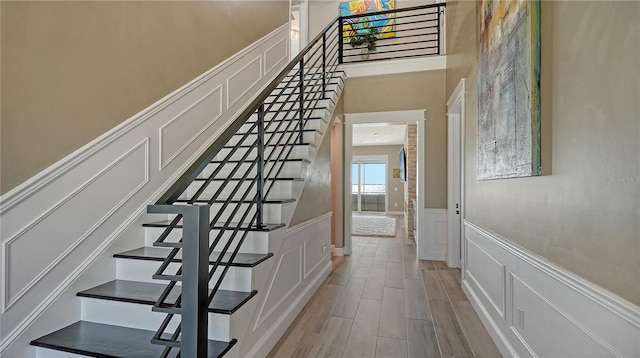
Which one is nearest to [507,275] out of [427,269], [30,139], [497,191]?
[497,191]

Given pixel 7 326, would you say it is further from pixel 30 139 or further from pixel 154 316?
pixel 30 139

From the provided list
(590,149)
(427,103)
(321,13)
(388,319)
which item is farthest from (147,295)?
(321,13)

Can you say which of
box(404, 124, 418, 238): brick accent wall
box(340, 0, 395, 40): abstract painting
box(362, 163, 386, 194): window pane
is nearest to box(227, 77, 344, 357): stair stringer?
box(404, 124, 418, 238): brick accent wall

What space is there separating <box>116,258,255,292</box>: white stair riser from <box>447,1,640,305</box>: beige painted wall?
5.13 feet

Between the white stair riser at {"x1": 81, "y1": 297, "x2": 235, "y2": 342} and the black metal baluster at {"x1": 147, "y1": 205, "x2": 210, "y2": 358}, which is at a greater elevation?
the black metal baluster at {"x1": 147, "y1": 205, "x2": 210, "y2": 358}

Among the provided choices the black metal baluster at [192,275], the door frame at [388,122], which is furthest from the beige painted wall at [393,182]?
the black metal baluster at [192,275]

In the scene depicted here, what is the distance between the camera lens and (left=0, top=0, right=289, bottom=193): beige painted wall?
4.78 feet

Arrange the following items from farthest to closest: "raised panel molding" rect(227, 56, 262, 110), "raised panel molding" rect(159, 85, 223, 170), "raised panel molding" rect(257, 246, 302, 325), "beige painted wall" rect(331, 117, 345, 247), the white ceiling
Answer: the white ceiling → "beige painted wall" rect(331, 117, 345, 247) → "raised panel molding" rect(227, 56, 262, 110) → "raised panel molding" rect(159, 85, 223, 170) → "raised panel molding" rect(257, 246, 302, 325)

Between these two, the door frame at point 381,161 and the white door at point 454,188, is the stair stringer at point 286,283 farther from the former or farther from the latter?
the door frame at point 381,161

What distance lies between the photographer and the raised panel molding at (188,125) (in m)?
2.35

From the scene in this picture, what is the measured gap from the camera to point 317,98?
3.88 meters

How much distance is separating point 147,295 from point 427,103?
164 inches

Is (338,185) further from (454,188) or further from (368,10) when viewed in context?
(368,10)

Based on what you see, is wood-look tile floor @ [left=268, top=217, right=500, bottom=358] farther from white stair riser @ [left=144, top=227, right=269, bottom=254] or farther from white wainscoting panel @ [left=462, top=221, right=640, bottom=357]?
white stair riser @ [left=144, top=227, right=269, bottom=254]
